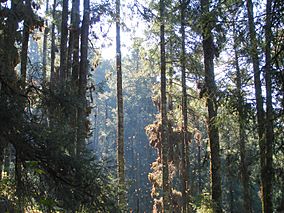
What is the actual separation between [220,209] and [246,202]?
7.56 meters

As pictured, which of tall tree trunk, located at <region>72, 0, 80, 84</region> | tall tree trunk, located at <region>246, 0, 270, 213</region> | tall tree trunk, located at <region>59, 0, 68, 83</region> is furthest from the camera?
tall tree trunk, located at <region>72, 0, 80, 84</region>

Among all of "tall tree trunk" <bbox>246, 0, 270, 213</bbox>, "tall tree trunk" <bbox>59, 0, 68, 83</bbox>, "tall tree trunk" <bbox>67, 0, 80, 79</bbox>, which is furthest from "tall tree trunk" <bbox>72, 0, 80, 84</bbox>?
"tall tree trunk" <bbox>246, 0, 270, 213</bbox>

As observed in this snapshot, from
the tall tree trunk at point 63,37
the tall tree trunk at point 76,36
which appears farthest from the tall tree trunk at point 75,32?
the tall tree trunk at point 63,37

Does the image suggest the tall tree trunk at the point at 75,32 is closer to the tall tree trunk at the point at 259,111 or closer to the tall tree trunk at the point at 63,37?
the tall tree trunk at the point at 63,37

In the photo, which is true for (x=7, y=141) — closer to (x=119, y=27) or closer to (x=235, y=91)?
(x=235, y=91)

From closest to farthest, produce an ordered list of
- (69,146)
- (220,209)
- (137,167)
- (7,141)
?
(7,141) → (69,146) → (220,209) → (137,167)

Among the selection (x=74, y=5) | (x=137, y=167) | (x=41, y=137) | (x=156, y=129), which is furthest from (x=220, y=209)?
(x=137, y=167)

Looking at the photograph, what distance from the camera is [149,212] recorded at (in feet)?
148

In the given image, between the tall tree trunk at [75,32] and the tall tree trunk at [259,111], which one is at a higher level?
the tall tree trunk at [75,32]

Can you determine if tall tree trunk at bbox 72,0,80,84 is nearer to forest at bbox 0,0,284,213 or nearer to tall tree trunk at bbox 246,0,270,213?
forest at bbox 0,0,284,213

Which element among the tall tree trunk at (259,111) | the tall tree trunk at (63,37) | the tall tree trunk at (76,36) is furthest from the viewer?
→ the tall tree trunk at (76,36)

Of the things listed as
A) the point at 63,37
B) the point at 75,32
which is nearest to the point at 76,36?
the point at 75,32

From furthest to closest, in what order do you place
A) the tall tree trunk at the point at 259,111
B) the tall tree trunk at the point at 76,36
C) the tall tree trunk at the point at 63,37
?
the tall tree trunk at the point at 76,36 < the tall tree trunk at the point at 63,37 < the tall tree trunk at the point at 259,111

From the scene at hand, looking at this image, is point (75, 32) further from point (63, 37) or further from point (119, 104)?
point (119, 104)
